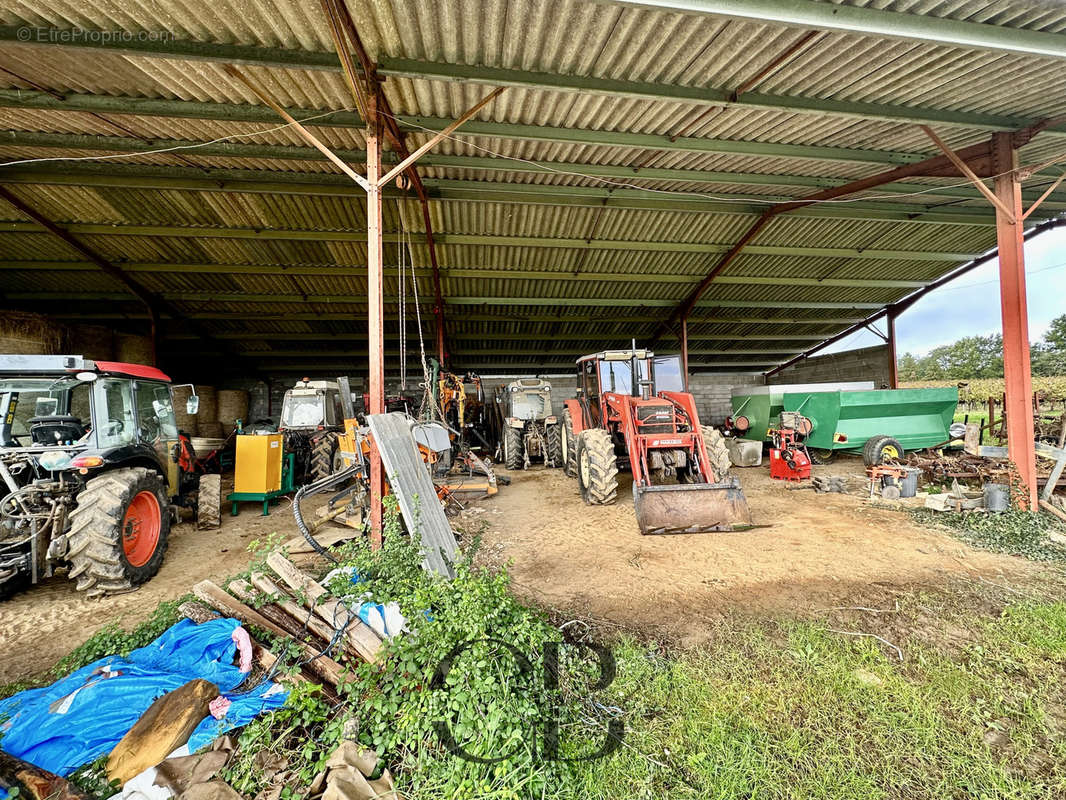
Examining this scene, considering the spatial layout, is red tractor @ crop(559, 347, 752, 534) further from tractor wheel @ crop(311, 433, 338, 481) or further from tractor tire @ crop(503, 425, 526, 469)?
tractor wheel @ crop(311, 433, 338, 481)

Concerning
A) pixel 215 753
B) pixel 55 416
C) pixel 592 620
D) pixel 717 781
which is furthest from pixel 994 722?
pixel 55 416

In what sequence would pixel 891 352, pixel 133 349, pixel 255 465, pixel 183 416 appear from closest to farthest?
pixel 255 465, pixel 133 349, pixel 183 416, pixel 891 352

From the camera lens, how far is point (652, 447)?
566 cm

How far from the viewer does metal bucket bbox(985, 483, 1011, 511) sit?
197 inches

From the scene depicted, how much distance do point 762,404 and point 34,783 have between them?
10.5 meters

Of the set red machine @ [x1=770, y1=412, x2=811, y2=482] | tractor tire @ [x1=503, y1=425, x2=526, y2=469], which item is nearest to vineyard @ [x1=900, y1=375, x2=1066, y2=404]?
red machine @ [x1=770, y1=412, x2=811, y2=482]

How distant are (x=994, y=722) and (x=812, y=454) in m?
8.54

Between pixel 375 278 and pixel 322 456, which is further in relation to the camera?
pixel 322 456

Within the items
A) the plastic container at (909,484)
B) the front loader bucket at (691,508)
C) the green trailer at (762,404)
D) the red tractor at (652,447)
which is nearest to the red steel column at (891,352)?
the green trailer at (762,404)

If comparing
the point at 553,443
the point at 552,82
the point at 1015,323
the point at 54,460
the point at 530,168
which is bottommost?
the point at 553,443

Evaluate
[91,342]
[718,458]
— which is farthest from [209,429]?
[718,458]

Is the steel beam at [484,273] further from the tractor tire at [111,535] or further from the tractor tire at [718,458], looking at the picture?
the tractor tire at [111,535]

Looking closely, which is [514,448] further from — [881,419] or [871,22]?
[871,22]

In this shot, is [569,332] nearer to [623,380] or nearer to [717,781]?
[623,380]
